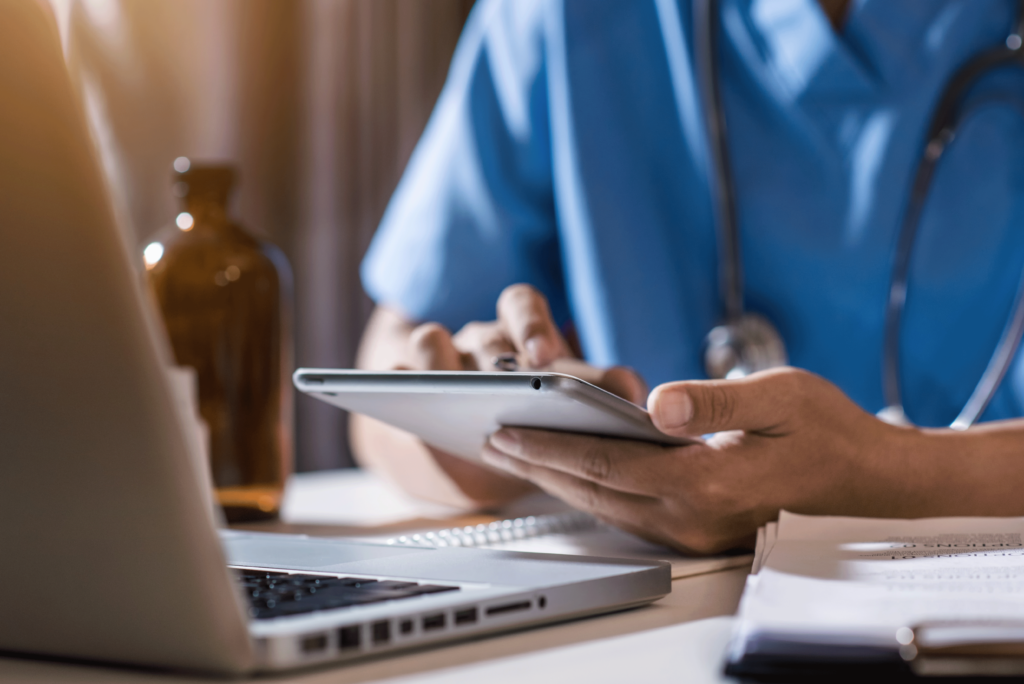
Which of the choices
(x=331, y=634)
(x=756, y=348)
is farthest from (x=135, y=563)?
(x=756, y=348)

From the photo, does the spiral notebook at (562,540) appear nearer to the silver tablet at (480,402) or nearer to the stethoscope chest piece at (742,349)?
the silver tablet at (480,402)

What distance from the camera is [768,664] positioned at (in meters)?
0.28

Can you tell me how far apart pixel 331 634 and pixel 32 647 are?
0.39 ft

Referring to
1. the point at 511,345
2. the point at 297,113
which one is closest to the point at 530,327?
the point at 511,345

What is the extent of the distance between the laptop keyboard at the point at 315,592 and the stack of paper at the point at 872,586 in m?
0.12

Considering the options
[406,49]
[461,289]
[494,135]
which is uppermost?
[406,49]

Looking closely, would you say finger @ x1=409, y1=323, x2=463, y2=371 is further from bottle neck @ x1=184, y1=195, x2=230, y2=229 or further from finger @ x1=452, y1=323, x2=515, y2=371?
bottle neck @ x1=184, y1=195, x2=230, y2=229

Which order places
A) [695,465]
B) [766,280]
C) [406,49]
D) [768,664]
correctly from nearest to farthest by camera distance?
[768,664] < [695,465] < [766,280] < [406,49]

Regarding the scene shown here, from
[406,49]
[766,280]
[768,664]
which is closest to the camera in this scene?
[768,664]

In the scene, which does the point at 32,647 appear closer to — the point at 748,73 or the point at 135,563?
the point at 135,563

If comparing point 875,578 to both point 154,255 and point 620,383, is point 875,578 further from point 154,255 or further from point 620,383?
point 154,255

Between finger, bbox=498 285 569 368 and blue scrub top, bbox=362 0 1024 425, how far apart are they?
0.70 feet

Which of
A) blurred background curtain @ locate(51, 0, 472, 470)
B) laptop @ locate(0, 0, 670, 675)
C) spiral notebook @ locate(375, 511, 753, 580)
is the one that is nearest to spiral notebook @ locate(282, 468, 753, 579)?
spiral notebook @ locate(375, 511, 753, 580)

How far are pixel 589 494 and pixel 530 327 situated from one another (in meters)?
0.21
